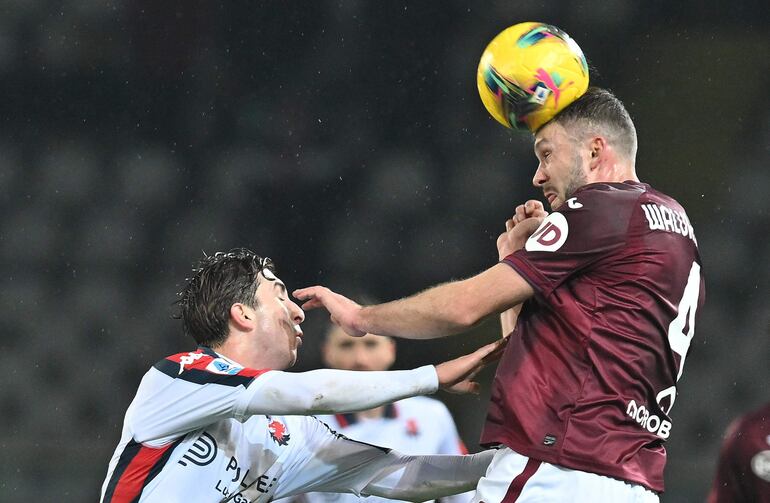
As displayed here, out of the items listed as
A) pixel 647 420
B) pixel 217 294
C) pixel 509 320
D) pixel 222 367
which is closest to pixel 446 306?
pixel 509 320

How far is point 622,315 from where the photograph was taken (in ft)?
7.57

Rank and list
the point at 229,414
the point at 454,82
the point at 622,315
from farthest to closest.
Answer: the point at 454,82 < the point at 229,414 < the point at 622,315

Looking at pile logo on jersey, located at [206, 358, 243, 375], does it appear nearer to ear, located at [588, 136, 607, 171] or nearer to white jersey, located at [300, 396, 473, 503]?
ear, located at [588, 136, 607, 171]

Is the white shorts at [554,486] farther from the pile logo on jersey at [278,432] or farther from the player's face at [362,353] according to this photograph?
the player's face at [362,353]

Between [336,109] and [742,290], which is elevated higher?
[336,109]

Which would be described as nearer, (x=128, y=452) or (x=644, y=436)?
(x=644, y=436)

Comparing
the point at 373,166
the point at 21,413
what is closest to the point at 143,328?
the point at 21,413

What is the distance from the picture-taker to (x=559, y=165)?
97.0 inches

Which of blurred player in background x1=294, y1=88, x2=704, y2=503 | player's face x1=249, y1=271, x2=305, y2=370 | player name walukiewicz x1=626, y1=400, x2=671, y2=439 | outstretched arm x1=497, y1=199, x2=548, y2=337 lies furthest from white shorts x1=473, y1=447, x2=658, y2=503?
player's face x1=249, y1=271, x2=305, y2=370

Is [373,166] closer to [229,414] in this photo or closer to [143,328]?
[143,328]

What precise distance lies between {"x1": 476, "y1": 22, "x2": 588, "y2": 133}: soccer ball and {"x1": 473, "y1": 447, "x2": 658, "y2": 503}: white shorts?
826mm

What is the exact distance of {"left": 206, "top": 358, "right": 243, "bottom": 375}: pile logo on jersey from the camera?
2.59 meters

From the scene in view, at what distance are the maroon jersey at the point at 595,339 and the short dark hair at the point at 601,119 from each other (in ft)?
0.53

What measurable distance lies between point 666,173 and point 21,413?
4144 millimetres
